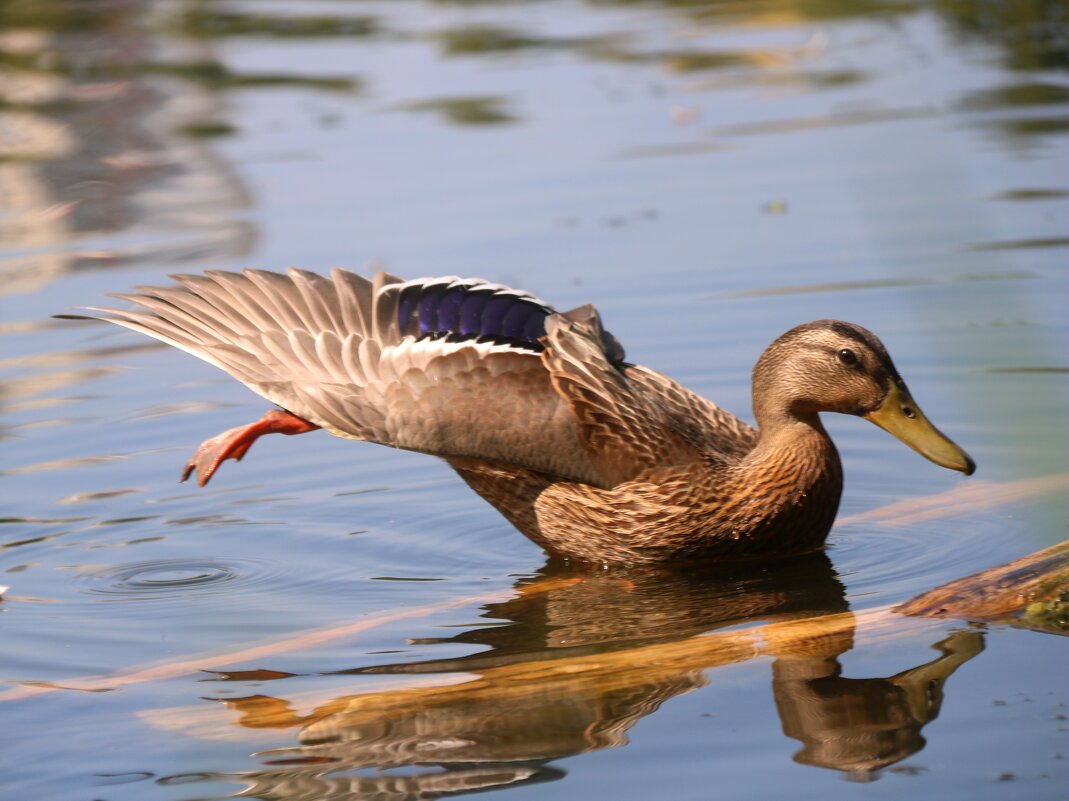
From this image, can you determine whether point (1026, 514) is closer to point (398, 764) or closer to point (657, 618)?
point (657, 618)

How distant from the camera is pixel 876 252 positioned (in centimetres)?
1055

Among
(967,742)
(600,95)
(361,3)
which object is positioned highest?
(361,3)

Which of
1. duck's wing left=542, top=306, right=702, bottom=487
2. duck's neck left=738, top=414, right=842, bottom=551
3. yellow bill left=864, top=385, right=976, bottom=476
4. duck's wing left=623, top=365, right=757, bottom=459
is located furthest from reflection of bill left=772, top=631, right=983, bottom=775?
duck's wing left=623, top=365, right=757, bottom=459

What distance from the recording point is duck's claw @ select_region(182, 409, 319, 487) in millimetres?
6566

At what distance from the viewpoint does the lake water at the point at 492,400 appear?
4.68 meters

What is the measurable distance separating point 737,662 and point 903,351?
3730 mm

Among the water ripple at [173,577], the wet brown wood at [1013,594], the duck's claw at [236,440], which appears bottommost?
the wet brown wood at [1013,594]

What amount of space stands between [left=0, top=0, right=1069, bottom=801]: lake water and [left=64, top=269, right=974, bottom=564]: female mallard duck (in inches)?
9.0

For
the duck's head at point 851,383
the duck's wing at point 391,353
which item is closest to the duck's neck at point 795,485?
the duck's head at point 851,383

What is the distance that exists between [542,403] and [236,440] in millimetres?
1170

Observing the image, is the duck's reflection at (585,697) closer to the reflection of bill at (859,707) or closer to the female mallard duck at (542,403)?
the reflection of bill at (859,707)

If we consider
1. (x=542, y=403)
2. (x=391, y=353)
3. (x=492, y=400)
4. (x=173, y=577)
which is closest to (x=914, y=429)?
(x=542, y=403)

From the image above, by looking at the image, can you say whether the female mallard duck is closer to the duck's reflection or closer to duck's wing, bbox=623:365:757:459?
duck's wing, bbox=623:365:757:459

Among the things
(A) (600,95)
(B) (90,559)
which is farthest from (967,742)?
(A) (600,95)
